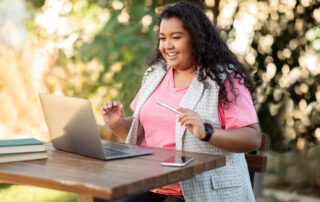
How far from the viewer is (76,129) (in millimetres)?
1948

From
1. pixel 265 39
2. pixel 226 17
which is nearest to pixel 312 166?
pixel 265 39

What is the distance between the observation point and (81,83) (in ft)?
17.9

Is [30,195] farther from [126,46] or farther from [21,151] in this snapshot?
[21,151]

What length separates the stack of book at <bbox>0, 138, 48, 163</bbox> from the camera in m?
Result: 1.92

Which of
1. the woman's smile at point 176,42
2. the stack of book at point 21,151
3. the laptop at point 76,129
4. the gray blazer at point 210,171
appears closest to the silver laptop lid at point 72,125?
the laptop at point 76,129

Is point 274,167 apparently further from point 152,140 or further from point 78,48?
point 152,140

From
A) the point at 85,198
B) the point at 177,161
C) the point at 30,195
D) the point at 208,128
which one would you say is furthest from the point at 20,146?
the point at 30,195

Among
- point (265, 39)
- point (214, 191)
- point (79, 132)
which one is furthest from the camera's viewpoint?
point (265, 39)

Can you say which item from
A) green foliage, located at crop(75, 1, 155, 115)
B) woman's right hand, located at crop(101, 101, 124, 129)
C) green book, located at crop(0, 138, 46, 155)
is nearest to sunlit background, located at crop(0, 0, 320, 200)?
green foliage, located at crop(75, 1, 155, 115)

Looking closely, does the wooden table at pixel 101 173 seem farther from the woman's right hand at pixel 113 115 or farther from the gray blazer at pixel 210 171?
the woman's right hand at pixel 113 115

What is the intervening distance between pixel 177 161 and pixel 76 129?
0.42 m

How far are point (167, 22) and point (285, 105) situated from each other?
2.13m

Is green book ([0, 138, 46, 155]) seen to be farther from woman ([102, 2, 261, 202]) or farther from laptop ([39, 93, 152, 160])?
woman ([102, 2, 261, 202])

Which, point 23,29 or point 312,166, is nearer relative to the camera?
point 312,166
